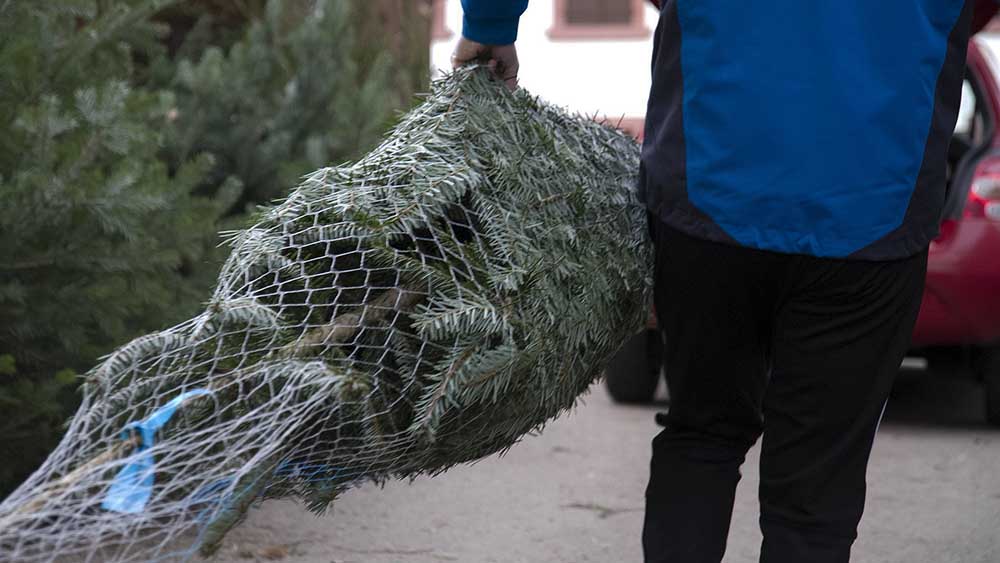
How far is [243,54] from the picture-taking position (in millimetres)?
5109

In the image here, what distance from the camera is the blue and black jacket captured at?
2031 millimetres

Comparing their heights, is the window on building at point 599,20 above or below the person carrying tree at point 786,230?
below

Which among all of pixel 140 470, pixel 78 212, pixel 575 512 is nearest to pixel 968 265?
pixel 575 512

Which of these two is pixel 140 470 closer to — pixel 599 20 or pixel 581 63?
pixel 581 63

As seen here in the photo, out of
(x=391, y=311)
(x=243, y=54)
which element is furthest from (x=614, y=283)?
(x=243, y=54)

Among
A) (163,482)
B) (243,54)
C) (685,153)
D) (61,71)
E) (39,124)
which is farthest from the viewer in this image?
(243,54)

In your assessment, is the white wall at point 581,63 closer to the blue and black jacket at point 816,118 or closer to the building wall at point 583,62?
the building wall at point 583,62

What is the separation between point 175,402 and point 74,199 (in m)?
1.48

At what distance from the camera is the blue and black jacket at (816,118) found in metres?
2.03

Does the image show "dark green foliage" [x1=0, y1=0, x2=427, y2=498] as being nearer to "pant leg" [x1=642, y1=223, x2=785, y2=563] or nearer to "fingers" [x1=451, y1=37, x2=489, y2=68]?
"fingers" [x1=451, y1=37, x2=489, y2=68]

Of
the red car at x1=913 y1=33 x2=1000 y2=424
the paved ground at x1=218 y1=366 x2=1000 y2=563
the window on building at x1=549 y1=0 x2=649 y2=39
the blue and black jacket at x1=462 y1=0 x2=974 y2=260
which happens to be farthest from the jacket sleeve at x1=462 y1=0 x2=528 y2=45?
the window on building at x1=549 y1=0 x2=649 y2=39

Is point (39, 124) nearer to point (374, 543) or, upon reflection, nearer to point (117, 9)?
point (117, 9)

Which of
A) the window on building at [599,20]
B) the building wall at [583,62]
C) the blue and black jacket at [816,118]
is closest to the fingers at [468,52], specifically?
the blue and black jacket at [816,118]

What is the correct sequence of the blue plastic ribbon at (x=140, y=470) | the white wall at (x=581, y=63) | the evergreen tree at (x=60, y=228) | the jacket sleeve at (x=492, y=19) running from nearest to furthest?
the blue plastic ribbon at (x=140, y=470) < the jacket sleeve at (x=492, y=19) < the evergreen tree at (x=60, y=228) < the white wall at (x=581, y=63)
